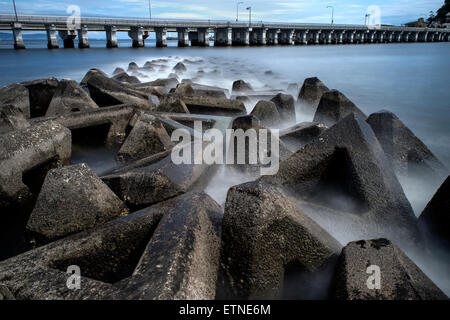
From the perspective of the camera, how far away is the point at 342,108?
411cm

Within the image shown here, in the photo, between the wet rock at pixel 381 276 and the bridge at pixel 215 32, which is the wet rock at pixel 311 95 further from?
the bridge at pixel 215 32

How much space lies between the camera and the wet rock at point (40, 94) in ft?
16.3

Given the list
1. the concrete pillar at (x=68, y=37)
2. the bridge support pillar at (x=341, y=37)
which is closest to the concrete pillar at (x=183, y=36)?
the concrete pillar at (x=68, y=37)

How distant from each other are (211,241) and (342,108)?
330 centimetres

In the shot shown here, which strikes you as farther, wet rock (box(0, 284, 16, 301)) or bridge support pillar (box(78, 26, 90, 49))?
bridge support pillar (box(78, 26, 90, 49))

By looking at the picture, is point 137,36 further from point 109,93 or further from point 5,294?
point 5,294

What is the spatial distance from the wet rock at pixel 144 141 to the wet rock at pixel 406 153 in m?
2.18

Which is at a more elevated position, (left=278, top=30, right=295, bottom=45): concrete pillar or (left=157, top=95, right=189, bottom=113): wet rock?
(left=278, top=30, right=295, bottom=45): concrete pillar

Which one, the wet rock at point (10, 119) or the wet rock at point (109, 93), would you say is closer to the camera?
the wet rock at point (10, 119)

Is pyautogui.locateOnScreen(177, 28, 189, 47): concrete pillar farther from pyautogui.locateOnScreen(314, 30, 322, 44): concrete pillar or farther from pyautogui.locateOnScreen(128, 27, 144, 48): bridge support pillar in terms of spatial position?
pyautogui.locateOnScreen(314, 30, 322, 44): concrete pillar

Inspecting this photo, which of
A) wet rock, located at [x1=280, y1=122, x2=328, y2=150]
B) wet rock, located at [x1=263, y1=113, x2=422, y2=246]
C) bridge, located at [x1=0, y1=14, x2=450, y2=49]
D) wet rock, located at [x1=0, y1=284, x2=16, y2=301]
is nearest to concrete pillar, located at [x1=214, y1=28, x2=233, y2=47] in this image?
bridge, located at [x1=0, y1=14, x2=450, y2=49]

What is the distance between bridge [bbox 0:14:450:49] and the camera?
113 ft
